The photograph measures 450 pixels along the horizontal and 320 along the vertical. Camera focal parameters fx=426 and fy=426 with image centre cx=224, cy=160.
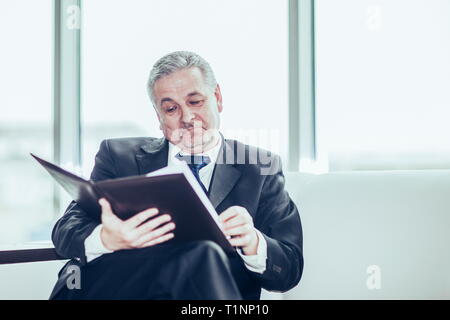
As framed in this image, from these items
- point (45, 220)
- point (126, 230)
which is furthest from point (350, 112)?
point (45, 220)

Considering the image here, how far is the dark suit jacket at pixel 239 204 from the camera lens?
1.14 meters

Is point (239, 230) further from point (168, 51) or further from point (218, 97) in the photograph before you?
point (168, 51)

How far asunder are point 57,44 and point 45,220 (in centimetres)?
71

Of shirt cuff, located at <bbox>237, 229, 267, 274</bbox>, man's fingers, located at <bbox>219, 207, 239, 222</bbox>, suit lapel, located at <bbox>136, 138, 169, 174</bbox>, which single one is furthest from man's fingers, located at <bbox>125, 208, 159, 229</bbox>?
suit lapel, located at <bbox>136, 138, 169, 174</bbox>

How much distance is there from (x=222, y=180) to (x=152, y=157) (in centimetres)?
25

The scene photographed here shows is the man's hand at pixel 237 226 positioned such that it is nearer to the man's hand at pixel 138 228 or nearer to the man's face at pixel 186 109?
the man's hand at pixel 138 228

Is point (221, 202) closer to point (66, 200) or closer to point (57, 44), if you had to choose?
point (66, 200)

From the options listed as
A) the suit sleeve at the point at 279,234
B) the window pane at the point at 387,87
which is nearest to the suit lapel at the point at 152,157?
the suit sleeve at the point at 279,234

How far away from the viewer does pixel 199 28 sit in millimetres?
1800

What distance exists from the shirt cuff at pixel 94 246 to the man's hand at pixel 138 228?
0.40 ft

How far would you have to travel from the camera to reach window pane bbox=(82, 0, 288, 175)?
1.76 metres

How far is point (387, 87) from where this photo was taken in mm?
1757

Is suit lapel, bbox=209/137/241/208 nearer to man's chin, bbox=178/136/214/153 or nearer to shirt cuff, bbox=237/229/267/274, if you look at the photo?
man's chin, bbox=178/136/214/153

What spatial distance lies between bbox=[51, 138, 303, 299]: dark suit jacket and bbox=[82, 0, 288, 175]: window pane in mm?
370
